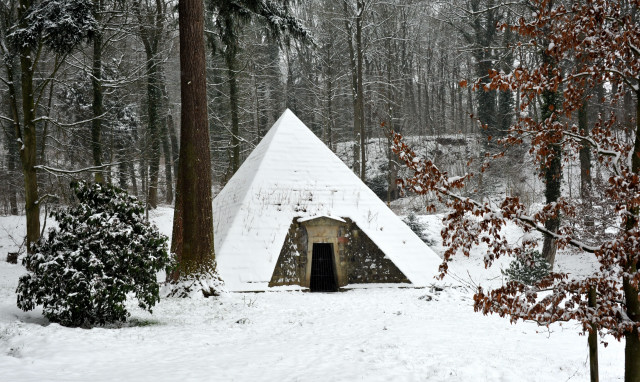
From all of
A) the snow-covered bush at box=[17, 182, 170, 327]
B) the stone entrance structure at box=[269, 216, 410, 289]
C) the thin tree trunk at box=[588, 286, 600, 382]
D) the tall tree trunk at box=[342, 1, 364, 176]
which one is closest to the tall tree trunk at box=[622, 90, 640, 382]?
the thin tree trunk at box=[588, 286, 600, 382]

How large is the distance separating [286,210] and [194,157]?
3.68 m

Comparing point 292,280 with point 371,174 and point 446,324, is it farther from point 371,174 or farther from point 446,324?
point 371,174

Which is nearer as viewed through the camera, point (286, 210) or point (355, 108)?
point (286, 210)

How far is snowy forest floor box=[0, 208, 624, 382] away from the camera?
4.85 meters

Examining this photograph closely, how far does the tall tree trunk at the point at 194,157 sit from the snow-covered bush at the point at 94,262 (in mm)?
1666

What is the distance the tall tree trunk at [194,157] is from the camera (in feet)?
29.3

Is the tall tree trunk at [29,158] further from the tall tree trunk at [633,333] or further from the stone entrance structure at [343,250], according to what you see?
the tall tree trunk at [633,333]

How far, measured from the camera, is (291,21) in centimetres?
1058

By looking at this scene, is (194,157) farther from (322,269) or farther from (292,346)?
(322,269)

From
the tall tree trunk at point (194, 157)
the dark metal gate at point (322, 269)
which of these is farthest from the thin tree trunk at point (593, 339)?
the dark metal gate at point (322, 269)

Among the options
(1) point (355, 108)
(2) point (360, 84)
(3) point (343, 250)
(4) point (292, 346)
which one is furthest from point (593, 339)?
(1) point (355, 108)

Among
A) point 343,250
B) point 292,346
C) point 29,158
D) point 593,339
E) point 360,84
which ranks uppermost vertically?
point 360,84

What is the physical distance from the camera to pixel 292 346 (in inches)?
239

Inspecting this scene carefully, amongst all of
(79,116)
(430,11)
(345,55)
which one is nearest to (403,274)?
(79,116)
